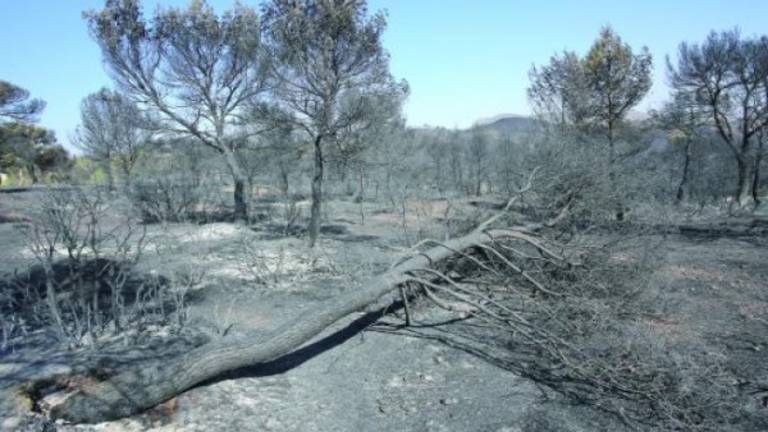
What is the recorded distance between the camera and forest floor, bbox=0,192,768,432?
398 centimetres

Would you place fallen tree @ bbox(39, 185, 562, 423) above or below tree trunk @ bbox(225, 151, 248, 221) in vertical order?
below

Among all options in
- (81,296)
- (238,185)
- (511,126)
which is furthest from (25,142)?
(511,126)

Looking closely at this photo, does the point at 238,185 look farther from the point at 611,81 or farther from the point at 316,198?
the point at 611,81

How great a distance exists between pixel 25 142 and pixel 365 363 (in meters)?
31.7

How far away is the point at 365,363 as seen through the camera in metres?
5.18

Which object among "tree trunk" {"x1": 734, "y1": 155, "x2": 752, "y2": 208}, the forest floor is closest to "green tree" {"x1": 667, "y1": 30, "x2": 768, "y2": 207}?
"tree trunk" {"x1": 734, "y1": 155, "x2": 752, "y2": 208}

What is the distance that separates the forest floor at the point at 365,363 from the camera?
3.98 m

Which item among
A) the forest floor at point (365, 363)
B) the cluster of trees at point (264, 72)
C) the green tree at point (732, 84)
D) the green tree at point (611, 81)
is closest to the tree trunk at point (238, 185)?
the cluster of trees at point (264, 72)

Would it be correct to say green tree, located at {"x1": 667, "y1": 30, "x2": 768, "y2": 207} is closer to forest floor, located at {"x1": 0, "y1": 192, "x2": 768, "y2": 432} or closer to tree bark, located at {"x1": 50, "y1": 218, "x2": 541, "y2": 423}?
forest floor, located at {"x1": 0, "y1": 192, "x2": 768, "y2": 432}

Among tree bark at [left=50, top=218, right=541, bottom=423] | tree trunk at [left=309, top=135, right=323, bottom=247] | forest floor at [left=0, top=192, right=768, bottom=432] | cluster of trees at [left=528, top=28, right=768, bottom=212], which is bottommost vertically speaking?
forest floor at [left=0, top=192, right=768, bottom=432]

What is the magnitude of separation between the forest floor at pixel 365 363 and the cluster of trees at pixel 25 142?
1718 centimetres

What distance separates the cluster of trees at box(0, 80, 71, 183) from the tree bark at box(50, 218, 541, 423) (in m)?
19.5

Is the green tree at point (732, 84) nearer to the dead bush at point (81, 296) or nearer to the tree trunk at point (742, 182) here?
the tree trunk at point (742, 182)

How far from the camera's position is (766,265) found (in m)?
9.37
